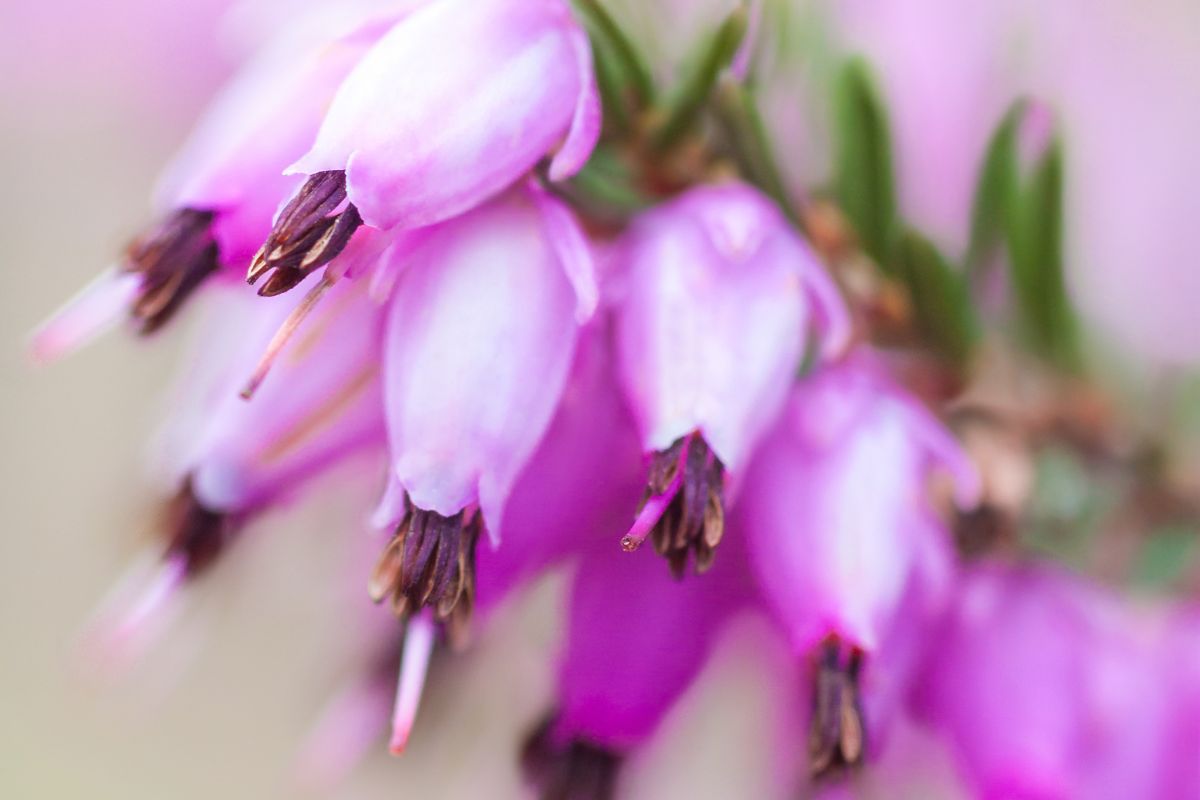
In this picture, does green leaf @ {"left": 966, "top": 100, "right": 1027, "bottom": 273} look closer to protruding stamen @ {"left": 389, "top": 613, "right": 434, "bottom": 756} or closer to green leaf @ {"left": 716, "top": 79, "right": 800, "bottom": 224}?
green leaf @ {"left": 716, "top": 79, "right": 800, "bottom": 224}

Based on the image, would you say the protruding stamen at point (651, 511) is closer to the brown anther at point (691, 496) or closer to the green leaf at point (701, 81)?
the brown anther at point (691, 496)

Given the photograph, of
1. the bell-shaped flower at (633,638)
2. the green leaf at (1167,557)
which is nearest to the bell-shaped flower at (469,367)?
the bell-shaped flower at (633,638)

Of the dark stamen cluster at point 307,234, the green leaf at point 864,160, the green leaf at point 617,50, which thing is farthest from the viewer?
the green leaf at point 864,160

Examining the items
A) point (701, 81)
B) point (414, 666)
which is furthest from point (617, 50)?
point (414, 666)

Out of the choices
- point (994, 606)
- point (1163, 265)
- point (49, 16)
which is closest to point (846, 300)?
point (994, 606)

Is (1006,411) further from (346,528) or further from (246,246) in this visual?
(346,528)

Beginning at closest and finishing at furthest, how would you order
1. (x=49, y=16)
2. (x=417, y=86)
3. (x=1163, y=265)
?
1. (x=417, y=86)
2. (x=1163, y=265)
3. (x=49, y=16)

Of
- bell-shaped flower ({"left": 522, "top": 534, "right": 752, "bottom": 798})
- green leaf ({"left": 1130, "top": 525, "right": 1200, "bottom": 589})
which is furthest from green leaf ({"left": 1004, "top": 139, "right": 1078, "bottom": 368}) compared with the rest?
bell-shaped flower ({"left": 522, "top": 534, "right": 752, "bottom": 798})
